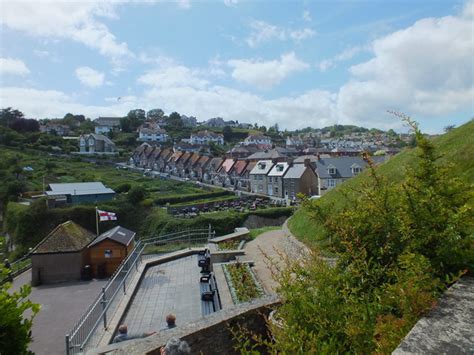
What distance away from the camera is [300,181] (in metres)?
53.3

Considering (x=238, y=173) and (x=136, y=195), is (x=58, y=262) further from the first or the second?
(x=238, y=173)

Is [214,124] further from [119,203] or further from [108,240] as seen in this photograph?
[108,240]

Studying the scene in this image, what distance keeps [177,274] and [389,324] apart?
1328 centimetres

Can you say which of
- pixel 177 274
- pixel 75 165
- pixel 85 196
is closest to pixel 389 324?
pixel 177 274

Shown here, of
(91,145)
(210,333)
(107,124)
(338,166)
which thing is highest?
→ (107,124)

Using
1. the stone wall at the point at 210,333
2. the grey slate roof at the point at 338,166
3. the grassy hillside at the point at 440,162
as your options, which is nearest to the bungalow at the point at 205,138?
the grey slate roof at the point at 338,166

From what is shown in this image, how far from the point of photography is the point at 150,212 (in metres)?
43.1

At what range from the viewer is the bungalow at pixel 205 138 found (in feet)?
409

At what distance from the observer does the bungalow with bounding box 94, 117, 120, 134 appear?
12428 cm

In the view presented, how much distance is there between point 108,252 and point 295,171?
36.8 meters

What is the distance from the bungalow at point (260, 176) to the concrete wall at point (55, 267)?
41735 millimetres

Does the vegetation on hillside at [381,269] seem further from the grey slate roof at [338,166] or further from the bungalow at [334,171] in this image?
the grey slate roof at [338,166]

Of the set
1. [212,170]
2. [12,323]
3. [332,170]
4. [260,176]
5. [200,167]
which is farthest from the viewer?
[200,167]

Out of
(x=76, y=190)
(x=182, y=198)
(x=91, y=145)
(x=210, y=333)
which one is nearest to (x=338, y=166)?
(x=182, y=198)
